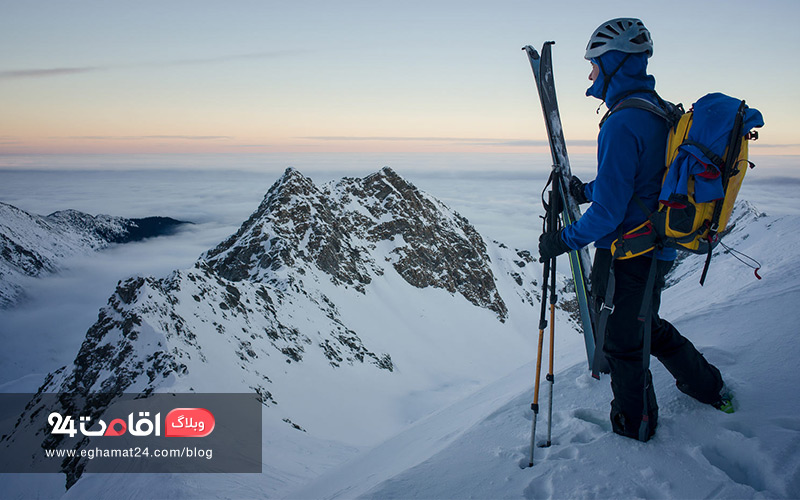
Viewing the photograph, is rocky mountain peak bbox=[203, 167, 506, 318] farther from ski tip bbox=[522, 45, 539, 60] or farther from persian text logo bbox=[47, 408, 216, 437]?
ski tip bbox=[522, 45, 539, 60]

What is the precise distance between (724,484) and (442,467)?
2376 mm

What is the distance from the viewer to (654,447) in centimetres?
389

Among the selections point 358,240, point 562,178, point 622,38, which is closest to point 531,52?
point 562,178

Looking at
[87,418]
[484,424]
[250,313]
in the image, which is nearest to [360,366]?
[250,313]

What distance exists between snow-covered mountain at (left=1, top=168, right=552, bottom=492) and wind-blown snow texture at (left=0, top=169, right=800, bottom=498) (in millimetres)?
254

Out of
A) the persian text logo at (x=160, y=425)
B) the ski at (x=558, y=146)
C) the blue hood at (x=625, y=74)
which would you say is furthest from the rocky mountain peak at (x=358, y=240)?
the blue hood at (x=625, y=74)

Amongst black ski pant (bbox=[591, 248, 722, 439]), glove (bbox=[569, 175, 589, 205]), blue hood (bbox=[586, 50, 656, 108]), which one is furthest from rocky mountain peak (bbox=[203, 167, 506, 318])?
blue hood (bbox=[586, 50, 656, 108])

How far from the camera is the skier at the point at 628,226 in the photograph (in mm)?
3650

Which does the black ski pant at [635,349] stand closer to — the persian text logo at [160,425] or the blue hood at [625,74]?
the blue hood at [625,74]

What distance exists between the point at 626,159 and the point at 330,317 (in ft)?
163

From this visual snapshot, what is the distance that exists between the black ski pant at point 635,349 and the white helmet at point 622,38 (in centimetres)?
183

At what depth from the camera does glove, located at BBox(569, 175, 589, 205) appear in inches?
199

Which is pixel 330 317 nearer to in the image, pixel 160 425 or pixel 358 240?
pixel 160 425

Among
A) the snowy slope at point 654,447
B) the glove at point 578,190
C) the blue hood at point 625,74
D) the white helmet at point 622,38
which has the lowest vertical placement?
the snowy slope at point 654,447
